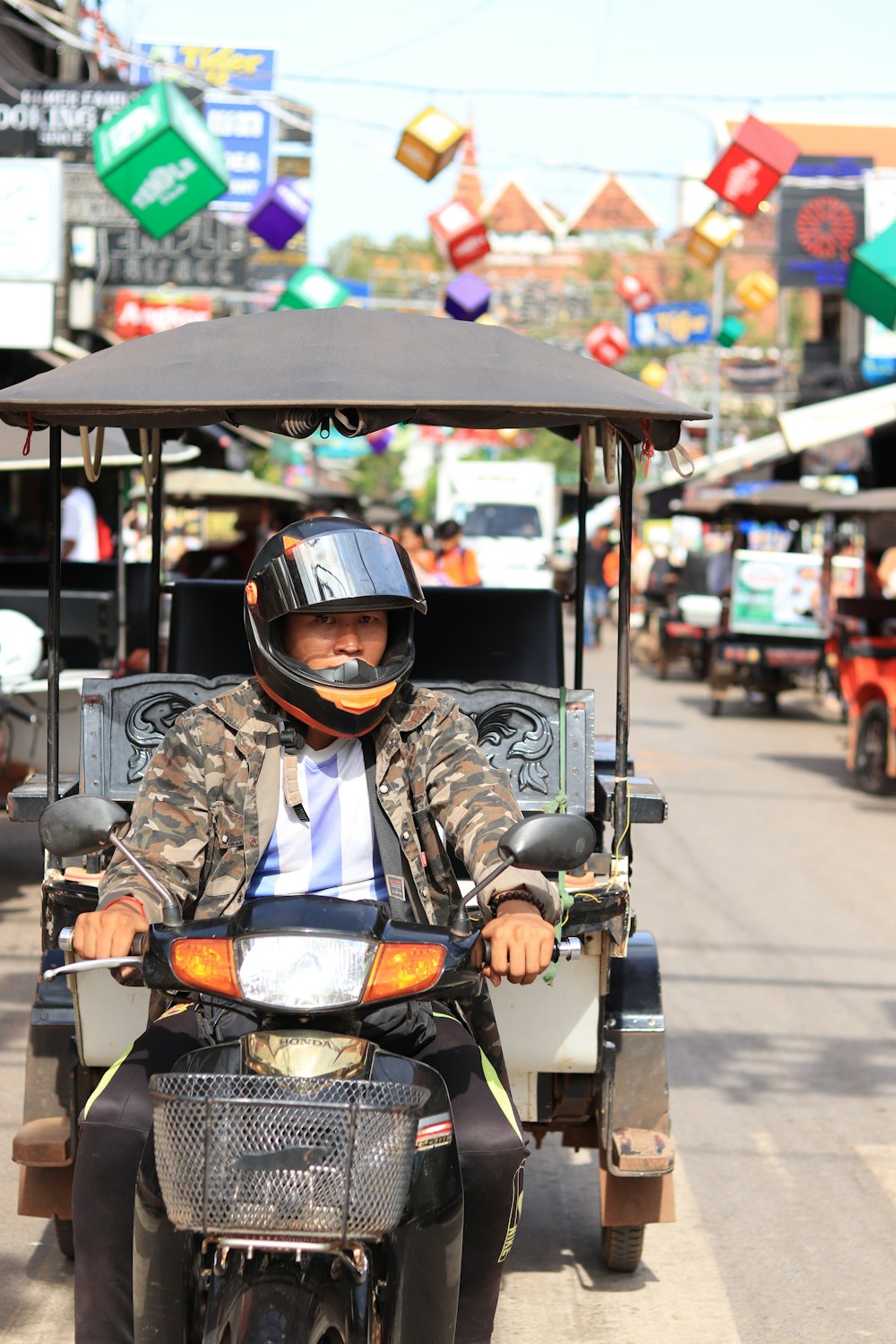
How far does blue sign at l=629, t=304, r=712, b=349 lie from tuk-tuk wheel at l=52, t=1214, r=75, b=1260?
28.5 meters

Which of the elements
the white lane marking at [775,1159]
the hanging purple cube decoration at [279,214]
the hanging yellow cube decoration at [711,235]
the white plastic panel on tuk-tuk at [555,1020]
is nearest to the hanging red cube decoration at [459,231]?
the hanging purple cube decoration at [279,214]

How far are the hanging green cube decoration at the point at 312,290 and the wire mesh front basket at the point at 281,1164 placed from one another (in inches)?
618

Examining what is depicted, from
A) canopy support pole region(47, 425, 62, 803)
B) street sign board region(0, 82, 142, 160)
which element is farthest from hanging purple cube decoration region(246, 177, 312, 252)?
canopy support pole region(47, 425, 62, 803)

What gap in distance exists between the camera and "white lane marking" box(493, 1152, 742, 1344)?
13.1 feet

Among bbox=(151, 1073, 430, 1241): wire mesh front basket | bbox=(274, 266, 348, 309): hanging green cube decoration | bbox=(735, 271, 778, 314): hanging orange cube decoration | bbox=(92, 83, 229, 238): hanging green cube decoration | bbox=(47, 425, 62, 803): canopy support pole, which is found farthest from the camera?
bbox=(735, 271, 778, 314): hanging orange cube decoration

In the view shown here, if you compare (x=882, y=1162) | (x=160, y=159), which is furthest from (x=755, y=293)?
(x=882, y=1162)

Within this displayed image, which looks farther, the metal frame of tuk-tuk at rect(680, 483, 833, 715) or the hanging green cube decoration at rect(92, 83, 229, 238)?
the metal frame of tuk-tuk at rect(680, 483, 833, 715)

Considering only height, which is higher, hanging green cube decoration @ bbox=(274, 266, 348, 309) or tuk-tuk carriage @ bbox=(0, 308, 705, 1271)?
hanging green cube decoration @ bbox=(274, 266, 348, 309)

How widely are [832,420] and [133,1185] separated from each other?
1410 centimetres

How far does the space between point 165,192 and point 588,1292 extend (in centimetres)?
1026

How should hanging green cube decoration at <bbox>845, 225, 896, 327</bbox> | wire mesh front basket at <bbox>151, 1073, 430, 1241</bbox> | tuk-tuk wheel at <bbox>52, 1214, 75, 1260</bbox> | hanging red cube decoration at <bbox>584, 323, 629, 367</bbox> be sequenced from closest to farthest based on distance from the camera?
wire mesh front basket at <bbox>151, 1073, 430, 1241</bbox>
tuk-tuk wheel at <bbox>52, 1214, 75, 1260</bbox>
hanging green cube decoration at <bbox>845, 225, 896, 327</bbox>
hanging red cube decoration at <bbox>584, 323, 629, 367</bbox>

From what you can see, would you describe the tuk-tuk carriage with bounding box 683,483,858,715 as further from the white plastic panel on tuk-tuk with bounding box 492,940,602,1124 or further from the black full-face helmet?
the black full-face helmet

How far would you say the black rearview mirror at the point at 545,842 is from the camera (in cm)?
284

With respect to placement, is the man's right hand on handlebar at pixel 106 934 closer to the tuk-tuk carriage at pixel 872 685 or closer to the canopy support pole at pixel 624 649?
the canopy support pole at pixel 624 649
